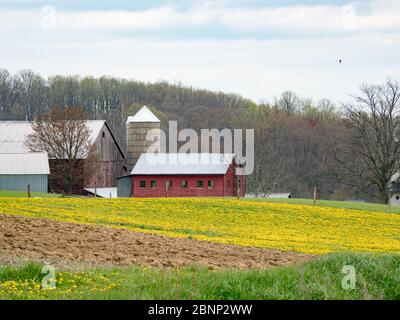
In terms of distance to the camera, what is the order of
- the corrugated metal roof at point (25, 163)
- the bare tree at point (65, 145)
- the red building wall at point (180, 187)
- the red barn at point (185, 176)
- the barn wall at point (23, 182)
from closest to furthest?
1. the barn wall at point (23, 182)
2. the corrugated metal roof at point (25, 163)
3. the bare tree at point (65, 145)
4. the red building wall at point (180, 187)
5. the red barn at point (185, 176)

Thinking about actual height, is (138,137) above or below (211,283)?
above

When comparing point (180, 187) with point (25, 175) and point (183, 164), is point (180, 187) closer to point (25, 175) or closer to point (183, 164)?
point (183, 164)

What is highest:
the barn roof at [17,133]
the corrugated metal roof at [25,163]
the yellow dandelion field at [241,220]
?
the barn roof at [17,133]

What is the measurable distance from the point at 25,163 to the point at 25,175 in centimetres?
127

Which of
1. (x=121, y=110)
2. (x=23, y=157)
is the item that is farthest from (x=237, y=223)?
(x=121, y=110)

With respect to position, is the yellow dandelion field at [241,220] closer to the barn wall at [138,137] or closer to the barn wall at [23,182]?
the barn wall at [23,182]

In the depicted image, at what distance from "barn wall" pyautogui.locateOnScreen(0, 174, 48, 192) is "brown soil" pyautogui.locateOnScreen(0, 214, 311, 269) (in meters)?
40.6

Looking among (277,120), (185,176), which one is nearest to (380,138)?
(185,176)

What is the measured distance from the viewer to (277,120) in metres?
123

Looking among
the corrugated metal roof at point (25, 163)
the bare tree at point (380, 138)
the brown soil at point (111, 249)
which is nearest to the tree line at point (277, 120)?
the bare tree at point (380, 138)

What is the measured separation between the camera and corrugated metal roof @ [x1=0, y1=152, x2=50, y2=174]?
6588cm

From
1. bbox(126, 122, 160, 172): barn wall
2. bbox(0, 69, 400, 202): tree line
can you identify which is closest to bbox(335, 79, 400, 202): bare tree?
bbox(0, 69, 400, 202): tree line

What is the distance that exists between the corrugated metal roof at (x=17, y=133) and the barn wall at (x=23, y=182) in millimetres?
10604

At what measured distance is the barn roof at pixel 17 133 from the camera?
7788 centimetres
